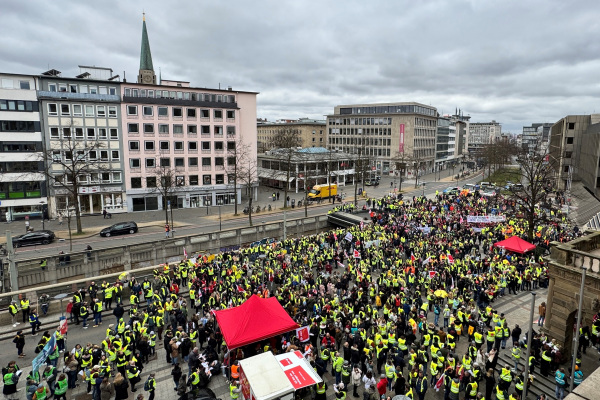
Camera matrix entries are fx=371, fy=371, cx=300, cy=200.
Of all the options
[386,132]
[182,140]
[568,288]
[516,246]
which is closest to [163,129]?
[182,140]

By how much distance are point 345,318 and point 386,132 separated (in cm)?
9177

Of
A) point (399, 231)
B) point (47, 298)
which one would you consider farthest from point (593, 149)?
point (47, 298)

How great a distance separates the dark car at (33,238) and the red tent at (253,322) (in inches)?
1182

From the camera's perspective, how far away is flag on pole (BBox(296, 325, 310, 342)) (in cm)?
1639

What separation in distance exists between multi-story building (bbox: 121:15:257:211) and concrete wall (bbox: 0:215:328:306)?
1742 cm

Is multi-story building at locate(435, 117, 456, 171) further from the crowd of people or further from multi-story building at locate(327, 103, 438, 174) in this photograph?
the crowd of people

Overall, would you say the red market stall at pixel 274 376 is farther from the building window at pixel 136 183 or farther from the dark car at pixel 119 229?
the building window at pixel 136 183

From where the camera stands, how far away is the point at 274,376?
40.1ft

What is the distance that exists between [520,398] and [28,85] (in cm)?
6023

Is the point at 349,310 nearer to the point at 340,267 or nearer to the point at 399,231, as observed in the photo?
the point at 340,267

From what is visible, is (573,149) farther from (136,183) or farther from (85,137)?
(85,137)

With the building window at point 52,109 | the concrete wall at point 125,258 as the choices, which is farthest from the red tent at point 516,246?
the building window at point 52,109

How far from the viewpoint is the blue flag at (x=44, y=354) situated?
13.7 m

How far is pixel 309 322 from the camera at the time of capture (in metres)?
18.5
